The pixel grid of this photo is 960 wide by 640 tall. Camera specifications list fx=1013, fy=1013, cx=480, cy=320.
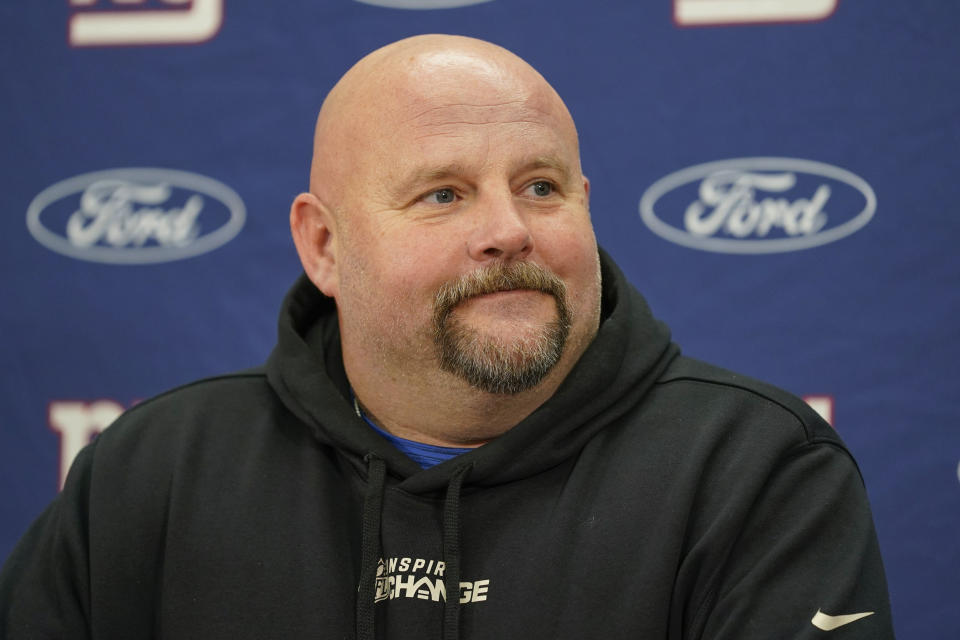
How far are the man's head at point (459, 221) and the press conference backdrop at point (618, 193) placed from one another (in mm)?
508

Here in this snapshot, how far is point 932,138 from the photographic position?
1726mm

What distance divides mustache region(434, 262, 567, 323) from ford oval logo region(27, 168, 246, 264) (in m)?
0.86

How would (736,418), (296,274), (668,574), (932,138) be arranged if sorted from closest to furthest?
(668,574) → (736,418) → (932,138) → (296,274)

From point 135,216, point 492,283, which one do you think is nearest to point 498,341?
point 492,283

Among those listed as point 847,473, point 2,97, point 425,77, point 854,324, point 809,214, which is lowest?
point 847,473

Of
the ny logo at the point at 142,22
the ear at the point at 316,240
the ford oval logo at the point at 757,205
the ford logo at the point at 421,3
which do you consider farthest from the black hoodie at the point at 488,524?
the ny logo at the point at 142,22

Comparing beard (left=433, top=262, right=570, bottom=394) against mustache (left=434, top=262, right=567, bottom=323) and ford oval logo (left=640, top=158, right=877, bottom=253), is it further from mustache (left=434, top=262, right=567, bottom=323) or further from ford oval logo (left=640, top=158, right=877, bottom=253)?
ford oval logo (left=640, top=158, right=877, bottom=253)

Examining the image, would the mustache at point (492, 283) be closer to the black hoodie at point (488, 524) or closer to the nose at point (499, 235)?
the nose at point (499, 235)

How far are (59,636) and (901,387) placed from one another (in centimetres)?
136

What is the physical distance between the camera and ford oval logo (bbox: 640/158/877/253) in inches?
68.8

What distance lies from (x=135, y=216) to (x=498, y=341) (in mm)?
1055

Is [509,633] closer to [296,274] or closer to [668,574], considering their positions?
[668,574]

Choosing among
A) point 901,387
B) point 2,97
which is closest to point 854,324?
point 901,387

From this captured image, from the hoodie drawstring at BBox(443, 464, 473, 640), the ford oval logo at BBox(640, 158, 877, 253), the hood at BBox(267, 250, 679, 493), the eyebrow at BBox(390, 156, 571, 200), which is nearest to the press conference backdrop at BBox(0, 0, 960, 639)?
the ford oval logo at BBox(640, 158, 877, 253)
